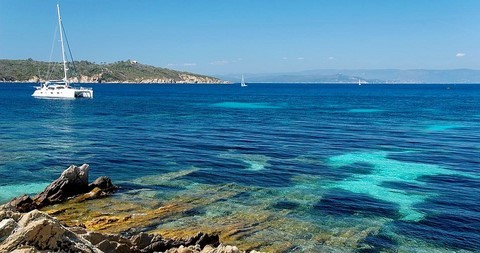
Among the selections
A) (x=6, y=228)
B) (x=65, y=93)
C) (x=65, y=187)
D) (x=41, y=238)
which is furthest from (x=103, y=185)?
(x=65, y=93)

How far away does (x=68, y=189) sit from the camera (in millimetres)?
28016

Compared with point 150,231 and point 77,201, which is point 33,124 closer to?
point 77,201

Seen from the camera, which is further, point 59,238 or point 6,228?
point 6,228

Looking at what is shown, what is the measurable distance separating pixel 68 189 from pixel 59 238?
60.9ft

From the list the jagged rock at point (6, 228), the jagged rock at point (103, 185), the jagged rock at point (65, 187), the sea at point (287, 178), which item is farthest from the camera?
the jagged rock at point (103, 185)

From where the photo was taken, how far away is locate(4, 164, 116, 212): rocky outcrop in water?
25625 millimetres

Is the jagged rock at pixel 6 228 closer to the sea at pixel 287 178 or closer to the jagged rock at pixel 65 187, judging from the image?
the sea at pixel 287 178

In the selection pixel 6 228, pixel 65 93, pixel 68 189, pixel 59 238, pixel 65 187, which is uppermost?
pixel 6 228

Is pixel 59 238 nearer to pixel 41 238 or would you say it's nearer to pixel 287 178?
pixel 41 238

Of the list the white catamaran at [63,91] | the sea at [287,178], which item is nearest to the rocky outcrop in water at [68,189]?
the sea at [287,178]

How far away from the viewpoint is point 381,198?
30.4 meters

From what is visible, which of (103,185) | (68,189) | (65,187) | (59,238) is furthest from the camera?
(103,185)

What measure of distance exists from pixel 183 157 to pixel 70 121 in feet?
136

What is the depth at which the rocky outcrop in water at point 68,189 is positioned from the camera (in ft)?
84.1
